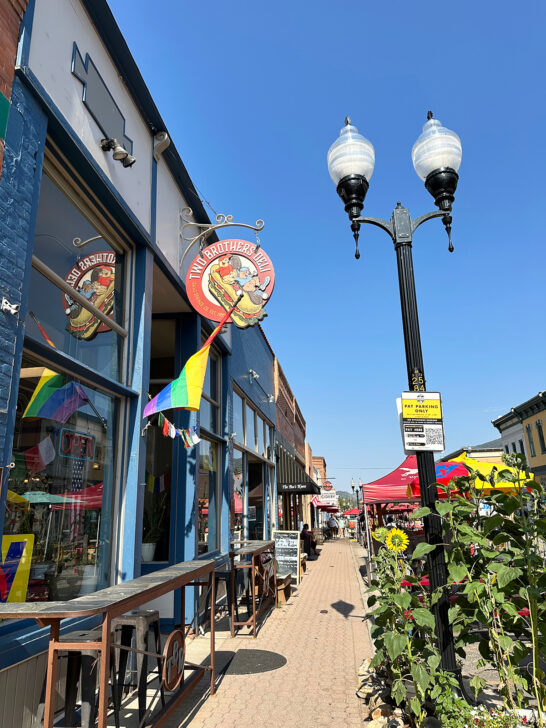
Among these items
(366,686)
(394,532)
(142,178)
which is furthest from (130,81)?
(366,686)

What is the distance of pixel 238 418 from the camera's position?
1206cm

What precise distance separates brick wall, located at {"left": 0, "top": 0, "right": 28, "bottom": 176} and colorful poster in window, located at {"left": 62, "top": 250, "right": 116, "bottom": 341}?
1.60 metres

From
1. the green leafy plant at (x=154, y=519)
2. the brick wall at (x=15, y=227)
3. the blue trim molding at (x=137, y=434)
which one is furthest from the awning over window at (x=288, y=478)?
the brick wall at (x=15, y=227)

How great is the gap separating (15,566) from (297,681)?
3.24m

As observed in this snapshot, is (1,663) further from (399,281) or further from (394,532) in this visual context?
(399,281)

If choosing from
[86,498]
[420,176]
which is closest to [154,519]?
[86,498]

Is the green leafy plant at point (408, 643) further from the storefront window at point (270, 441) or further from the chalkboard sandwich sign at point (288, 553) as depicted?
the storefront window at point (270, 441)

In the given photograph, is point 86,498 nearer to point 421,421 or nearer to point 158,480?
point 421,421

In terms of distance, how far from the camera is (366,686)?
4855 mm

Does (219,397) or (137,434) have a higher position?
(219,397)

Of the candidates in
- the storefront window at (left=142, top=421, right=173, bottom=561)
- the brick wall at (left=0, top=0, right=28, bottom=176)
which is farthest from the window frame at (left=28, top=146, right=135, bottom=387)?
the storefront window at (left=142, top=421, right=173, bottom=561)

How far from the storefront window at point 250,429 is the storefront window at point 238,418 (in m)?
0.63

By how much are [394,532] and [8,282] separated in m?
3.80

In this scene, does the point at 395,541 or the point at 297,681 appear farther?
the point at 297,681
